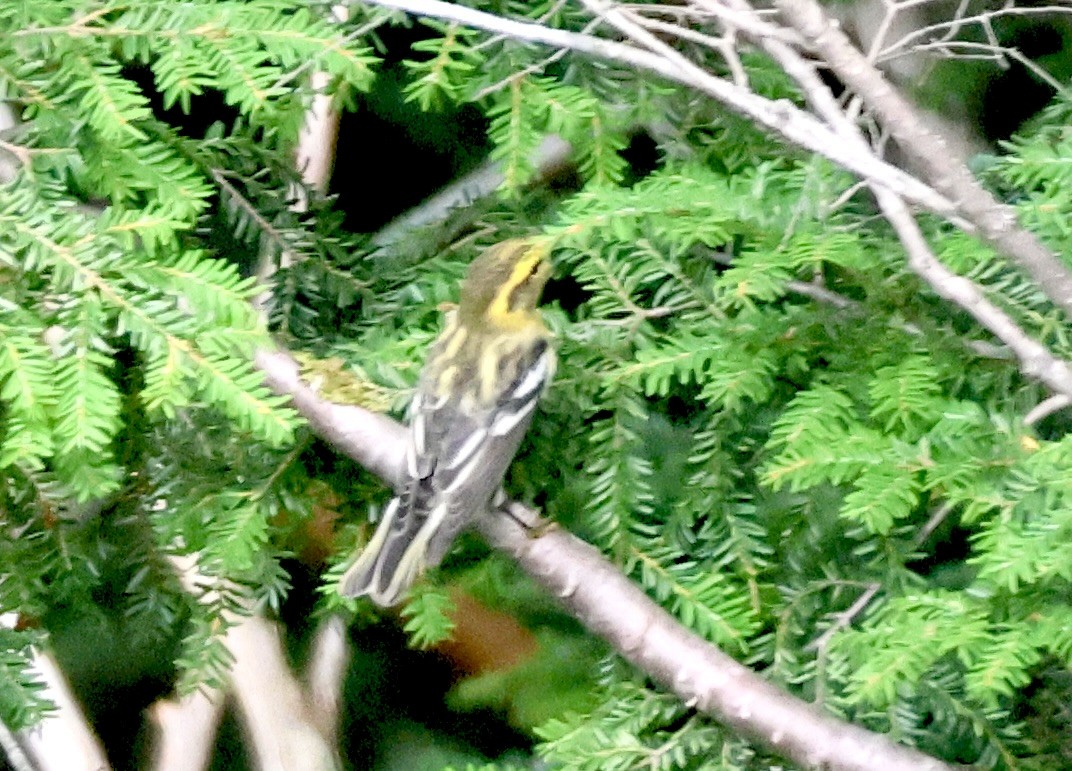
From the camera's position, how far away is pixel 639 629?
1056mm

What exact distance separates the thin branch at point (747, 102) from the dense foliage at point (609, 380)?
84 millimetres

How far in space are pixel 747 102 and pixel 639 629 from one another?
0.49m

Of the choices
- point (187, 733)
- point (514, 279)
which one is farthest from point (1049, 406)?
point (187, 733)

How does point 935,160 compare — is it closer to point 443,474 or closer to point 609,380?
point 609,380

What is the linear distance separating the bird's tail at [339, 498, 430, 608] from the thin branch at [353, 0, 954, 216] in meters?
0.48

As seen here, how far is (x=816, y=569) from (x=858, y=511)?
277 mm

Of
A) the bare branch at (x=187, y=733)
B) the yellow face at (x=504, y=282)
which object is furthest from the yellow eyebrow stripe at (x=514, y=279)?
the bare branch at (x=187, y=733)

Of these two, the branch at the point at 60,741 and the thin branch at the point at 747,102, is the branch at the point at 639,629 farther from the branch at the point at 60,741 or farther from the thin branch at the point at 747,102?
the branch at the point at 60,741

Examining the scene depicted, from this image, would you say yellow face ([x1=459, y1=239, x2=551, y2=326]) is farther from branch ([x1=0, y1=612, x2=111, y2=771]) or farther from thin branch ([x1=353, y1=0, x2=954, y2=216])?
branch ([x1=0, y1=612, x2=111, y2=771])

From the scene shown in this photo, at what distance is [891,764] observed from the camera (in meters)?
0.95

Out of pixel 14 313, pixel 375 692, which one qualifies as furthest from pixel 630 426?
pixel 375 692

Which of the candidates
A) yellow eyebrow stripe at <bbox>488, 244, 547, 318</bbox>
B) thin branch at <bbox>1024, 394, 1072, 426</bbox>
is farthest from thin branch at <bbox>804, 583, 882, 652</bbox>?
yellow eyebrow stripe at <bbox>488, 244, 547, 318</bbox>

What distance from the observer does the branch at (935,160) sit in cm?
81

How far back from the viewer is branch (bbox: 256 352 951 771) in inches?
38.4
